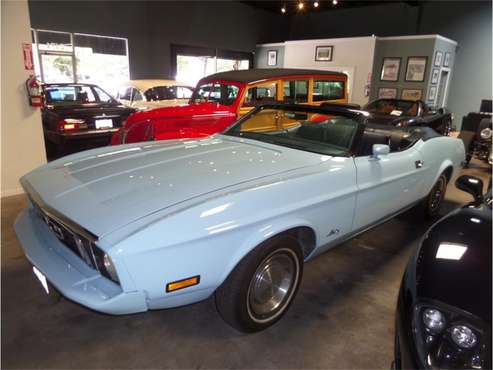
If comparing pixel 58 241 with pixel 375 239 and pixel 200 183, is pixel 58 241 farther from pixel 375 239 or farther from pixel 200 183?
pixel 375 239

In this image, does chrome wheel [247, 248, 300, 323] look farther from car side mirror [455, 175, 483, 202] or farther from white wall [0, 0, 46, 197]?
white wall [0, 0, 46, 197]

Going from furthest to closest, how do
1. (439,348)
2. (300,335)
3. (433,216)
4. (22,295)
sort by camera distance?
(433,216)
(22,295)
(300,335)
(439,348)

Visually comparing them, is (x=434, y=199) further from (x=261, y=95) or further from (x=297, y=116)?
(x=261, y=95)

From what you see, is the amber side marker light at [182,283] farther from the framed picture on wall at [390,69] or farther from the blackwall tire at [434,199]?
the framed picture on wall at [390,69]

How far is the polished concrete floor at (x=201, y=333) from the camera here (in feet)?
6.75

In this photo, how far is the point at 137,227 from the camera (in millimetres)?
1672

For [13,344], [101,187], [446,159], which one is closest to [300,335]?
[101,187]

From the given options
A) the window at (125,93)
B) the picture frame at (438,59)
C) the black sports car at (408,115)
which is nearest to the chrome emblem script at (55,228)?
the black sports car at (408,115)

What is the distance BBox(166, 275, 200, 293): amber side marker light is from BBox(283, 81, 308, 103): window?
4620 millimetres

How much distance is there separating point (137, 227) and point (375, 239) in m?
2.77

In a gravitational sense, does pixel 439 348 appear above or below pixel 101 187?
below

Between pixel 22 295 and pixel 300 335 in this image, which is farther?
pixel 22 295

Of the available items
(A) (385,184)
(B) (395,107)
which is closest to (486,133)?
(B) (395,107)

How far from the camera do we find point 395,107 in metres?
8.84
